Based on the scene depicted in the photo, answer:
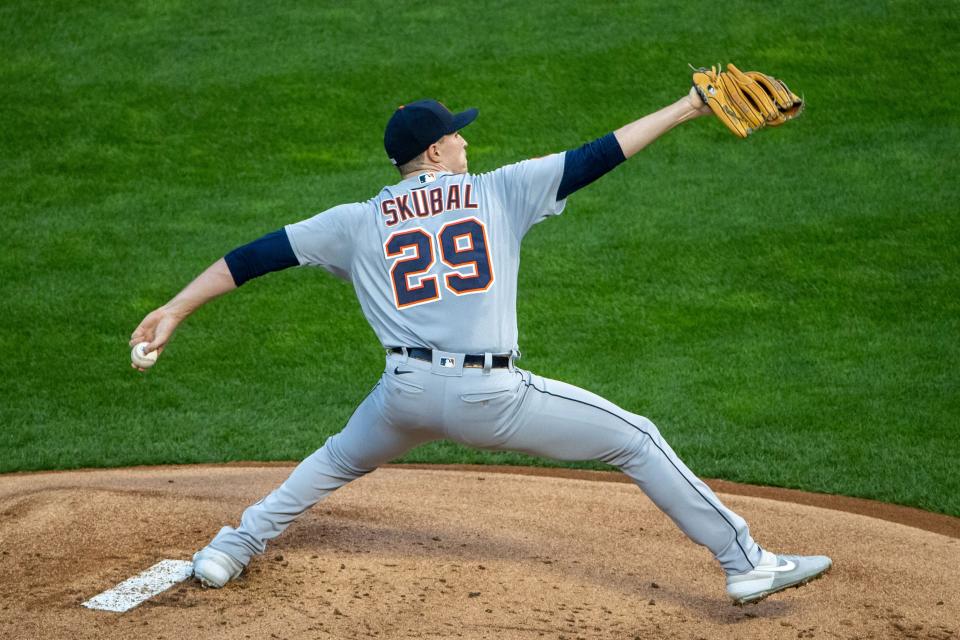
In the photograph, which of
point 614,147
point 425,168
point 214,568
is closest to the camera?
point 614,147

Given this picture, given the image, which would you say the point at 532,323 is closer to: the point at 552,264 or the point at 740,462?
the point at 552,264

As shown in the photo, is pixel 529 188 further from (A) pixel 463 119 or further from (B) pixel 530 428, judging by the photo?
(B) pixel 530 428

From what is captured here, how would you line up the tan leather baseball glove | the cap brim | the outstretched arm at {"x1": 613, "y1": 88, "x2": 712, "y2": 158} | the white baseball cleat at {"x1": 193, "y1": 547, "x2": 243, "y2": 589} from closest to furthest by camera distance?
1. the outstretched arm at {"x1": 613, "y1": 88, "x2": 712, "y2": 158}
2. the tan leather baseball glove
3. the cap brim
4. the white baseball cleat at {"x1": 193, "y1": 547, "x2": 243, "y2": 589}

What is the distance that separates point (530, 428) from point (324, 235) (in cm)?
90

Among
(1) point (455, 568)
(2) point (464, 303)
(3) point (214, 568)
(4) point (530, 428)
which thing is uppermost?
(2) point (464, 303)

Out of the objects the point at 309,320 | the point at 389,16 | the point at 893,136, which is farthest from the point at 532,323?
the point at 389,16

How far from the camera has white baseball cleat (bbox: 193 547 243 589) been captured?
417cm

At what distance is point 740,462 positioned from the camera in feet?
20.4

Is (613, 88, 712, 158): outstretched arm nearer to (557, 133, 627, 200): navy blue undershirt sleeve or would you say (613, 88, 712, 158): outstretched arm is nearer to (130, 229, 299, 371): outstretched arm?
(557, 133, 627, 200): navy blue undershirt sleeve

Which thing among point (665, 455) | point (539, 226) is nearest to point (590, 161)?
point (665, 455)

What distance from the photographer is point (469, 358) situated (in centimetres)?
380

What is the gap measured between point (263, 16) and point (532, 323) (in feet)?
20.2

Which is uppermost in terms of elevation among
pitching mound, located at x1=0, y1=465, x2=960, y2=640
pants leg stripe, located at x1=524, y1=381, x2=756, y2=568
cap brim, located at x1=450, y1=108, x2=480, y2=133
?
cap brim, located at x1=450, y1=108, x2=480, y2=133

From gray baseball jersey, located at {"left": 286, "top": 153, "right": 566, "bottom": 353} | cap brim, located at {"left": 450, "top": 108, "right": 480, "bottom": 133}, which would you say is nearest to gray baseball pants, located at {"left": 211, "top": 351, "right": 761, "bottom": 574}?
gray baseball jersey, located at {"left": 286, "top": 153, "right": 566, "bottom": 353}
